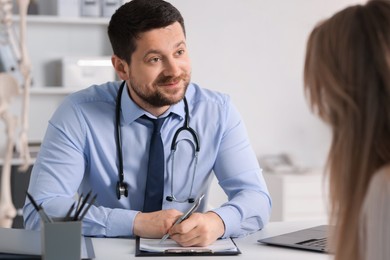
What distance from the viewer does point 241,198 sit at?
7.43 ft

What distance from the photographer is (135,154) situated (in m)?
2.37

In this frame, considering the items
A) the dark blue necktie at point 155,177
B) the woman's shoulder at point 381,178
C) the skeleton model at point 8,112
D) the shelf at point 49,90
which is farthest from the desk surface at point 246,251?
the shelf at point 49,90

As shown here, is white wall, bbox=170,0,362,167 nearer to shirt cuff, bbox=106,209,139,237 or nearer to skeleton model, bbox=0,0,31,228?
skeleton model, bbox=0,0,31,228

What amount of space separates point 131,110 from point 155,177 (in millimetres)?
230

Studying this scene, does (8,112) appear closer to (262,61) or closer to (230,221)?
(262,61)

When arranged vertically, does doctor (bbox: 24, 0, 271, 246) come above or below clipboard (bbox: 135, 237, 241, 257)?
above

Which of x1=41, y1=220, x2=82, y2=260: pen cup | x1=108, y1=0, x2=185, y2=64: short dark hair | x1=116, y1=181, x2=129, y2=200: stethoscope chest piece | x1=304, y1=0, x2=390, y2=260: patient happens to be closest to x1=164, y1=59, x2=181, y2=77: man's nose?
x1=108, y1=0, x2=185, y2=64: short dark hair

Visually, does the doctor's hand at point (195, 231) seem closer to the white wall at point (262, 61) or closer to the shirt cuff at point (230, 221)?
the shirt cuff at point (230, 221)

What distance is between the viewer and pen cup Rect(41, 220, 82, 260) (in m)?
1.59

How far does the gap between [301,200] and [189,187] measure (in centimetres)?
217

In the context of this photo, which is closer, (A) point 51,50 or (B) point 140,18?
(B) point 140,18

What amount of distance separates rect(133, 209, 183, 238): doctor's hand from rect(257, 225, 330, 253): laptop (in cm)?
25

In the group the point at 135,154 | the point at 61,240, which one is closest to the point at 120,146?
the point at 135,154

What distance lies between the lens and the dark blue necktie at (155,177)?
2.32 metres
